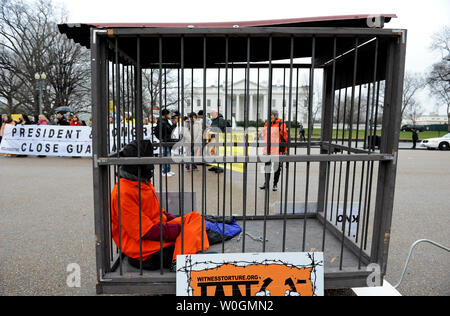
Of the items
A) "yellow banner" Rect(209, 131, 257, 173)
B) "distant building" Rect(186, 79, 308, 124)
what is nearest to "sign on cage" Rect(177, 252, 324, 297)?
"yellow banner" Rect(209, 131, 257, 173)

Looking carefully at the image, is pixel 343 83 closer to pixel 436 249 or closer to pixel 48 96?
pixel 436 249

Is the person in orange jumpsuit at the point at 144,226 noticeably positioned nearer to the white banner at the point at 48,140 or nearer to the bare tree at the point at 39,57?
the white banner at the point at 48,140

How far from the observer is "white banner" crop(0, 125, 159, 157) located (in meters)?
13.6

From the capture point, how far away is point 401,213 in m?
6.16

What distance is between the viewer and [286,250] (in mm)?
3369

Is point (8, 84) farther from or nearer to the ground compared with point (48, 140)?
farther from the ground

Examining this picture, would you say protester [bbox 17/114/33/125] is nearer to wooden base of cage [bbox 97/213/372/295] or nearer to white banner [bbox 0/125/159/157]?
white banner [bbox 0/125/159/157]

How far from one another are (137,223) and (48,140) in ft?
42.1

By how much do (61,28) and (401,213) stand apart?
240 inches

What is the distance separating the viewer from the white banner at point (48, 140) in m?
13.6

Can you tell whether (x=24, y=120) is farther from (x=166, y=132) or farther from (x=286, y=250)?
(x=286, y=250)

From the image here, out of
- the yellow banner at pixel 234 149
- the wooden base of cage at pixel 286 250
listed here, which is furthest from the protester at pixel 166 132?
the wooden base of cage at pixel 286 250

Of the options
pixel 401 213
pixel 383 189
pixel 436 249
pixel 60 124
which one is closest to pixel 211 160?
pixel 383 189

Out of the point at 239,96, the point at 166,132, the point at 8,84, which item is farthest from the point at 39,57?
the point at 166,132
